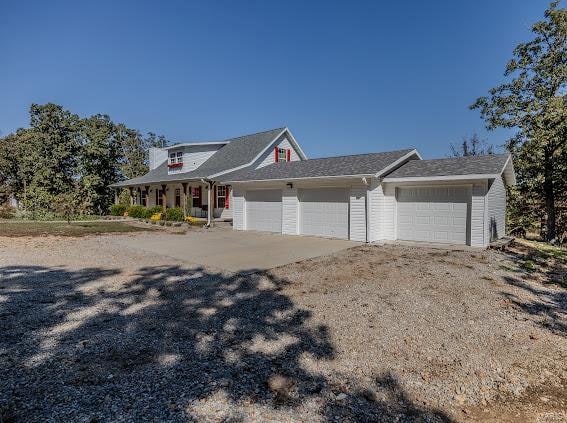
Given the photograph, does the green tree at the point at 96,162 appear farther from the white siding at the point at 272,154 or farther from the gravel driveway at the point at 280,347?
the gravel driveway at the point at 280,347

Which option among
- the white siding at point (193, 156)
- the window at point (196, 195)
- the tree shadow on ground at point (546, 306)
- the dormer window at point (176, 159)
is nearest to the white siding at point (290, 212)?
the tree shadow on ground at point (546, 306)

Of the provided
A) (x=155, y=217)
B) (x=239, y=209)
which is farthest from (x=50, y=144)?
(x=239, y=209)

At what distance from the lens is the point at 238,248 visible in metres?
11.5

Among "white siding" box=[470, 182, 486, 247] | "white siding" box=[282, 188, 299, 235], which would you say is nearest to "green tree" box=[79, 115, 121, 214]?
"white siding" box=[282, 188, 299, 235]

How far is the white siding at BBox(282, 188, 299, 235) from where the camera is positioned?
49.1 feet

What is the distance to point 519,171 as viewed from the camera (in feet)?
55.9

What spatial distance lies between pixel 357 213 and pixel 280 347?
9397mm

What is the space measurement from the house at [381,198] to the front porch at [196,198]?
9.13ft

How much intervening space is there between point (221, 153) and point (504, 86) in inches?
723

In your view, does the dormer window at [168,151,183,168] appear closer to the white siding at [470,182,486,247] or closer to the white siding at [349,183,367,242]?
the white siding at [349,183,367,242]

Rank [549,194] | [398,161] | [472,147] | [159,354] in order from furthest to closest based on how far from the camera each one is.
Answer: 1. [472,147]
2. [549,194]
3. [398,161]
4. [159,354]

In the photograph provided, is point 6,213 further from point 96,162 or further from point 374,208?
point 374,208

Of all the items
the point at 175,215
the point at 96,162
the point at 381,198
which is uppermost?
the point at 96,162

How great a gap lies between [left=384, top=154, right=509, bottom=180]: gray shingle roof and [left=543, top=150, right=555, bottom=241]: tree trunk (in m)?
5.61
